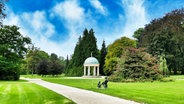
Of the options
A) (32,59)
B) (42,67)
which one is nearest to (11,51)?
(42,67)

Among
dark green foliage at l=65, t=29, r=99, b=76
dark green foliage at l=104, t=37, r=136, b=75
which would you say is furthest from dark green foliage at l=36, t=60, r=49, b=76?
dark green foliage at l=104, t=37, r=136, b=75

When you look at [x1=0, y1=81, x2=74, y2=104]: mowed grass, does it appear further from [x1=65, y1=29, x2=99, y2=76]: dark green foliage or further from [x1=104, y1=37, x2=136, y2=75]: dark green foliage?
[x1=65, y1=29, x2=99, y2=76]: dark green foliage

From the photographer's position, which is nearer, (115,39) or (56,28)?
(56,28)

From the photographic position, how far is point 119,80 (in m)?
32.2

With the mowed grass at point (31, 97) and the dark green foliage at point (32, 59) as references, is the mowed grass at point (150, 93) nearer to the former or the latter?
the mowed grass at point (31, 97)

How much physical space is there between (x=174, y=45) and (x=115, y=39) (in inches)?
616

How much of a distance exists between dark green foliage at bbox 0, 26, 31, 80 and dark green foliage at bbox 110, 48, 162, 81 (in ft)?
57.8

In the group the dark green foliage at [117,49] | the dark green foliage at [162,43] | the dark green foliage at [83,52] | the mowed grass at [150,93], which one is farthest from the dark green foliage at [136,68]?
the dark green foliage at [83,52]

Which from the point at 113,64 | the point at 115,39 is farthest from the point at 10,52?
the point at 115,39

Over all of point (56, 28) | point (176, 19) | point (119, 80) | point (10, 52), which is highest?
point (176, 19)

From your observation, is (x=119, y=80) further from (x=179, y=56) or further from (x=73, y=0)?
(x=179, y=56)

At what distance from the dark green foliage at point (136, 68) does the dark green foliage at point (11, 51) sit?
17.6m

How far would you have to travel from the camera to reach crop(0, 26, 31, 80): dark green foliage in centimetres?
4028

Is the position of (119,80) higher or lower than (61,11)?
lower
